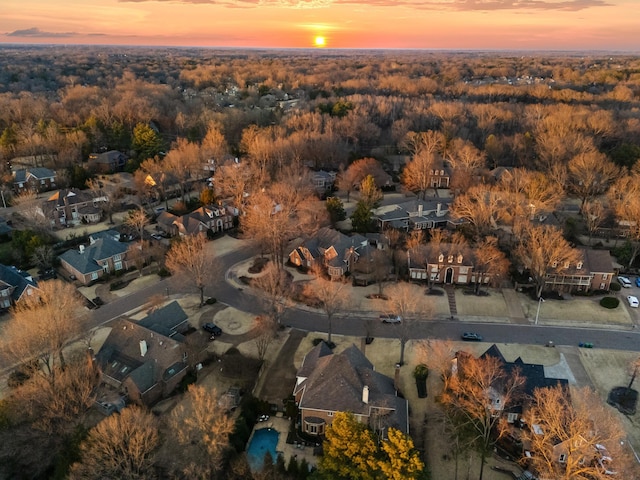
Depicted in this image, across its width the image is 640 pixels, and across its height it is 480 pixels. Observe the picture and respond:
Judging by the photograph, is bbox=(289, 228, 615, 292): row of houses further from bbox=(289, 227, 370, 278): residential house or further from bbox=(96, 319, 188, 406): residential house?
bbox=(96, 319, 188, 406): residential house

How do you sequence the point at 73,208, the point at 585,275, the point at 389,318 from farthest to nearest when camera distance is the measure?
the point at 73,208
the point at 585,275
the point at 389,318

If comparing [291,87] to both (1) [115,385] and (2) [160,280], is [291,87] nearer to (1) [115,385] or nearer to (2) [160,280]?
(2) [160,280]

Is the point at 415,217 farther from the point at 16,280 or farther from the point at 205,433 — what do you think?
the point at 16,280

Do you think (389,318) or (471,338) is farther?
(389,318)

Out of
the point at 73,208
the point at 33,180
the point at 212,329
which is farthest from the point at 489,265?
the point at 33,180

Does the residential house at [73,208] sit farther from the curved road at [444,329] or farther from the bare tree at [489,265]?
the bare tree at [489,265]

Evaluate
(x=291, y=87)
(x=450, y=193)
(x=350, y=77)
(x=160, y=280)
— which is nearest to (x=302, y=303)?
(x=160, y=280)
